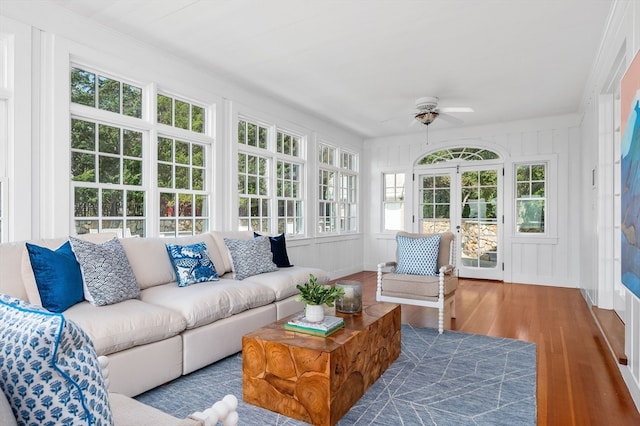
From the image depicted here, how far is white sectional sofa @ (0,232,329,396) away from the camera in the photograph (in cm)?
221

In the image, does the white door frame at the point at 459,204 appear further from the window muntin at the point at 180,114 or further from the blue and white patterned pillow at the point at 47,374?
the blue and white patterned pillow at the point at 47,374

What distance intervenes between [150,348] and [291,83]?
11.3 feet

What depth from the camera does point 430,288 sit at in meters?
3.73

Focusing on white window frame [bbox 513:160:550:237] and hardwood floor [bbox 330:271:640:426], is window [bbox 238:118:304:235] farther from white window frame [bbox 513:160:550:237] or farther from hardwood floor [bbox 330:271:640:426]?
white window frame [bbox 513:160:550:237]

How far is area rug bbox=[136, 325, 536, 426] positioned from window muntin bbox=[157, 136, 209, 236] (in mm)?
1695

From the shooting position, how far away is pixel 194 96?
4102mm

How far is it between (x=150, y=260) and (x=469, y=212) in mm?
5677

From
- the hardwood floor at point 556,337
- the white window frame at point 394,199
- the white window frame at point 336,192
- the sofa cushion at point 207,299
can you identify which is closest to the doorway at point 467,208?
the white window frame at point 394,199

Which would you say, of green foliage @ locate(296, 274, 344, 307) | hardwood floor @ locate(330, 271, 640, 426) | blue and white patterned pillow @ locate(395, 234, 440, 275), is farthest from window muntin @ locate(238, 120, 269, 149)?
green foliage @ locate(296, 274, 344, 307)

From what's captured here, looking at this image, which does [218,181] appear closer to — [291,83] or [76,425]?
[291,83]

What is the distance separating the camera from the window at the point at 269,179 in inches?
191

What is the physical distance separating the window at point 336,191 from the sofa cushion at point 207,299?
3255mm

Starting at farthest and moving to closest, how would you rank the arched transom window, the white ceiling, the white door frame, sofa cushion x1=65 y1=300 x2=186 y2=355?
the arched transom window, the white door frame, the white ceiling, sofa cushion x1=65 y1=300 x2=186 y2=355

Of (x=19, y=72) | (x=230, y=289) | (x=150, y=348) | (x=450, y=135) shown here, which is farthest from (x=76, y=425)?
(x=450, y=135)
